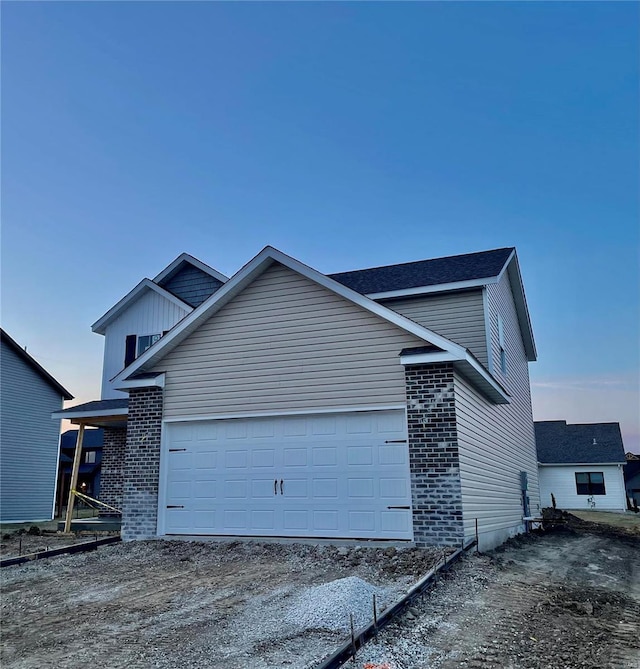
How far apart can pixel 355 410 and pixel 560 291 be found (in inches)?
614

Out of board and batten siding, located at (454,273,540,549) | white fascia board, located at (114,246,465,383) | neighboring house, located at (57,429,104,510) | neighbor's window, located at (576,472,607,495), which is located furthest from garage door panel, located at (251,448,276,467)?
neighboring house, located at (57,429,104,510)

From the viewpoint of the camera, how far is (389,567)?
7980 mm

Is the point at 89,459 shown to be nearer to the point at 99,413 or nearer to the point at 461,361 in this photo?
the point at 99,413

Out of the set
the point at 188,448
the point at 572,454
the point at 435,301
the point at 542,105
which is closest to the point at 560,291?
the point at 542,105

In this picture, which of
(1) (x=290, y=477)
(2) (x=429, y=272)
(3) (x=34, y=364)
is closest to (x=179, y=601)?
(1) (x=290, y=477)

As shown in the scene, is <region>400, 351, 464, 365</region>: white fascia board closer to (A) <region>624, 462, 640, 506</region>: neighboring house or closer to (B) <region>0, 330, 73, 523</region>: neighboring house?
(B) <region>0, 330, 73, 523</region>: neighboring house

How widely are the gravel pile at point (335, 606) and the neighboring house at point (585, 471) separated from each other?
2866cm

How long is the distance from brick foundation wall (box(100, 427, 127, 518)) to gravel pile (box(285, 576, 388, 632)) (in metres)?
12.9

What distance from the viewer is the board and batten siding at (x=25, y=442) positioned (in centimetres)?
2214

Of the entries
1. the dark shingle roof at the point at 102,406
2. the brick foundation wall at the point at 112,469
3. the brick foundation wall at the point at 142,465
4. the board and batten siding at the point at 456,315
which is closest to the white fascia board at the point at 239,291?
the brick foundation wall at the point at 142,465

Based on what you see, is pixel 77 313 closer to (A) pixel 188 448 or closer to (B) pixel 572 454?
(A) pixel 188 448

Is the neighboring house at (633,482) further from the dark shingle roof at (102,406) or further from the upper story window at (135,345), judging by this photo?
the dark shingle roof at (102,406)

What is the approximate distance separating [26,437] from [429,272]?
1832cm

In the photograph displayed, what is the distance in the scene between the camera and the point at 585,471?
103 ft
